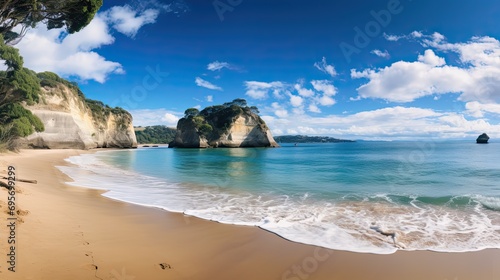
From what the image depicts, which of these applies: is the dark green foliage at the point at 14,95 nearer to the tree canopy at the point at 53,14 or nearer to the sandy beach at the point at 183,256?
the tree canopy at the point at 53,14

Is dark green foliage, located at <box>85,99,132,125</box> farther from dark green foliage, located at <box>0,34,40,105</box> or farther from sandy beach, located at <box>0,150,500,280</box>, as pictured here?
sandy beach, located at <box>0,150,500,280</box>

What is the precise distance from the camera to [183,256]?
4.89m

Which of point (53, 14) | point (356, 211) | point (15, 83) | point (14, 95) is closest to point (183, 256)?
point (356, 211)

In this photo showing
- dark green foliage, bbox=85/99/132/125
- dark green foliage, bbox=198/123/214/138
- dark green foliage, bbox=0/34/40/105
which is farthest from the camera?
dark green foliage, bbox=198/123/214/138

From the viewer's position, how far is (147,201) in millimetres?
9898

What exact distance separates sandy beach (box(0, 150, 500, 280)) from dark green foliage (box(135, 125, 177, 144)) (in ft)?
491

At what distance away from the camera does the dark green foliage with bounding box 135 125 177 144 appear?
15162 cm

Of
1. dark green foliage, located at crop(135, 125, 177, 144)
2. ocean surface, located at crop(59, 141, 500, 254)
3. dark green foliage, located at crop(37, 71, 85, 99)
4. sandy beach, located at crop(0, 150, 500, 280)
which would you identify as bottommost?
ocean surface, located at crop(59, 141, 500, 254)

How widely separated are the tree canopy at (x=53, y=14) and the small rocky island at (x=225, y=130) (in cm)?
6831

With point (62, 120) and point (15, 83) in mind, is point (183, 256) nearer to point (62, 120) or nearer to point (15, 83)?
point (15, 83)

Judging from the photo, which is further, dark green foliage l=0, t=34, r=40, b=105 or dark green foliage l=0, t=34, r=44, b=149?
dark green foliage l=0, t=34, r=40, b=105

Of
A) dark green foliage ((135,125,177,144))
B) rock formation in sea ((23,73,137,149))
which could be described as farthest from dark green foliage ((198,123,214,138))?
dark green foliage ((135,125,177,144))

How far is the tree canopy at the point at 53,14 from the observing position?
12078mm

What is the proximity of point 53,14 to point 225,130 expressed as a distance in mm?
68984
